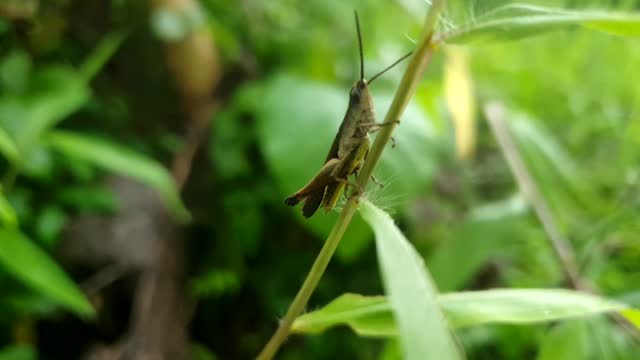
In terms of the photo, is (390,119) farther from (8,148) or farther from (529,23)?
(8,148)

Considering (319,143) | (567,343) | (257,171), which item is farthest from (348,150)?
(257,171)

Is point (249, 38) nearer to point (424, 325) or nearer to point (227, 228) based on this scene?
point (227, 228)

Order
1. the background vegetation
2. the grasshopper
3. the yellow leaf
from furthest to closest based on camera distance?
→ 1. the yellow leaf
2. the background vegetation
3. the grasshopper

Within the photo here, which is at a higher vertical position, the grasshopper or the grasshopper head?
the grasshopper head

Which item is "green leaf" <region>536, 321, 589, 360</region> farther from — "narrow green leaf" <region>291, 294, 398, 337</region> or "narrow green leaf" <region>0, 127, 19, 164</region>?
"narrow green leaf" <region>0, 127, 19, 164</region>

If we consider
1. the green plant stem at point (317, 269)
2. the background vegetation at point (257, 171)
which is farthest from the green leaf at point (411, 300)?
the background vegetation at point (257, 171)

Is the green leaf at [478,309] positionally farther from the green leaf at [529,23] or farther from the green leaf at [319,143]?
the green leaf at [319,143]

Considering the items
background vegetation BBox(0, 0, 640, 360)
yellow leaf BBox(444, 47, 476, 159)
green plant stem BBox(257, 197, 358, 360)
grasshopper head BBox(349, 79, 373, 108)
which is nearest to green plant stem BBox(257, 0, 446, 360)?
green plant stem BBox(257, 197, 358, 360)
